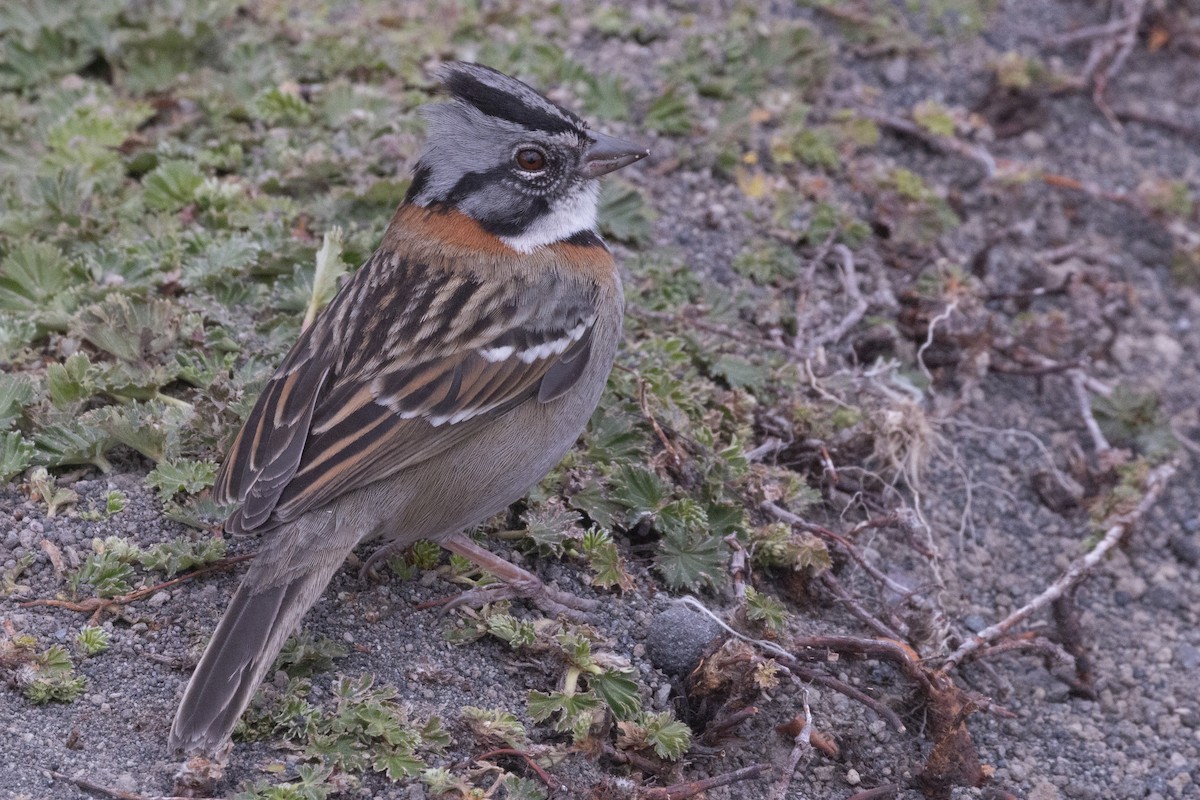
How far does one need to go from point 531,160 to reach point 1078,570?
2.61 meters

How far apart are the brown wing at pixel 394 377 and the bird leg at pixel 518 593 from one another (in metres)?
0.48

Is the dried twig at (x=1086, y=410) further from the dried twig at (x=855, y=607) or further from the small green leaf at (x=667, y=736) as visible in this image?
the small green leaf at (x=667, y=736)

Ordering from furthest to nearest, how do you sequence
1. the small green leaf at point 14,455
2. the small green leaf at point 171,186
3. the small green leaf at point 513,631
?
the small green leaf at point 171,186 < the small green leaf at point 14,455 < the small green leaf at point 513,631

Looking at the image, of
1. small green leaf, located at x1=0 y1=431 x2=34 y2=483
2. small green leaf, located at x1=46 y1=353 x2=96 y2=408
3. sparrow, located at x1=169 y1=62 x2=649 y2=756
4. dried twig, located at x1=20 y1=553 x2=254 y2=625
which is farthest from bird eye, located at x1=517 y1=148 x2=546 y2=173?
small green leaf, located at x1=0 y1=431 x2=34 y2=483

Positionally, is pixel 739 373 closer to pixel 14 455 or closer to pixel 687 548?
pixel 687 548

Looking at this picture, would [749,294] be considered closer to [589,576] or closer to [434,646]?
[589,576]

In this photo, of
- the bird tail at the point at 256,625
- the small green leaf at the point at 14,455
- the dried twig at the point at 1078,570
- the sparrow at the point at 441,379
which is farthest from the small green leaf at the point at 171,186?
the dried twig at the point at 1078,570

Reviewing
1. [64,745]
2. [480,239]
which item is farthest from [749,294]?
[64,745]

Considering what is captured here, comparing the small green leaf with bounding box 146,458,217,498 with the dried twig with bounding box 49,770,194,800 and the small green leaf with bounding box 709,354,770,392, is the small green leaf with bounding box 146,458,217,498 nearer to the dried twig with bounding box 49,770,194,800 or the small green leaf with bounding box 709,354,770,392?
the dried twig with bounding box 49,770,194,800

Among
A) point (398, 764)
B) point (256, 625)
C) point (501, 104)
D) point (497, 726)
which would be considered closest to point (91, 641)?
point (256, 625)

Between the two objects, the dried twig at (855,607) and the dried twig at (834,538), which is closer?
the dried twig at (855,607)

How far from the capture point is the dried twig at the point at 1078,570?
5098 millimetres

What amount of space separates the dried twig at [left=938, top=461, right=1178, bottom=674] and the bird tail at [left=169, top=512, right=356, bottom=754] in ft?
7.04

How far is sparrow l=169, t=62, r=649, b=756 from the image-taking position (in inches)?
171
